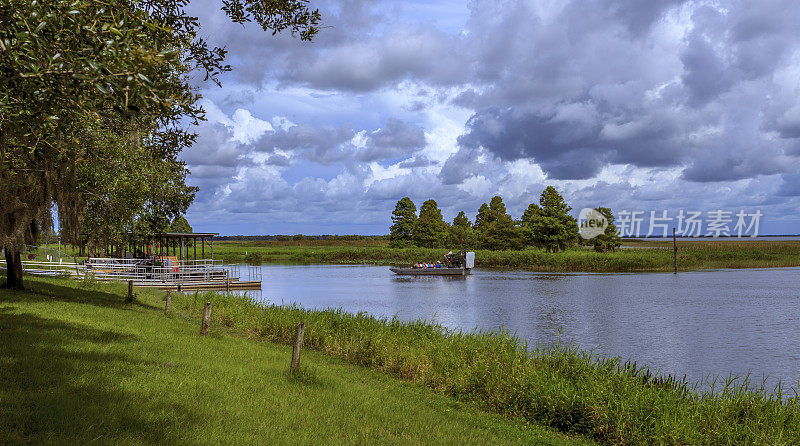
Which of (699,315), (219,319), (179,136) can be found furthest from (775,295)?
(179,136)

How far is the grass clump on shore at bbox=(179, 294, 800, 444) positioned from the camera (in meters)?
10.2

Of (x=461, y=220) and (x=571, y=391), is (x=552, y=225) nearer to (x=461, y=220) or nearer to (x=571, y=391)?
(x=461, y=220)

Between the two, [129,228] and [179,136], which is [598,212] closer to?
[129,228]

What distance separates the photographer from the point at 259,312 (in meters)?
23.0

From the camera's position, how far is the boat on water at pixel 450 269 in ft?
224

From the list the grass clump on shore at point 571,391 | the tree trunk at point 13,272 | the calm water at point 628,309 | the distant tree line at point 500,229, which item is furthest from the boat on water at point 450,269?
the tree trunk at point 13,272

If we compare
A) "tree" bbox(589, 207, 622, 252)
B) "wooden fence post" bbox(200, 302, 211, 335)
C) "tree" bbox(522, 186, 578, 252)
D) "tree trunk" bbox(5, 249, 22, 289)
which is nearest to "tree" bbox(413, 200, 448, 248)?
"tree" bbox(522, 186, 578, 252)

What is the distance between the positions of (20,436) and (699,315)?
115ft

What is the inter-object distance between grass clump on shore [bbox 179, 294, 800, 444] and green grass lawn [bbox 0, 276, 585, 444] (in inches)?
30.1

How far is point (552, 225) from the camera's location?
86.1 meters

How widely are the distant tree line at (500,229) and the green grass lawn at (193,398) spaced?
76700 millimetres

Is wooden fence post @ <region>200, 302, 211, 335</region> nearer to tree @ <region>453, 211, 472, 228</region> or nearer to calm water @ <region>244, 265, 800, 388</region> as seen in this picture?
calm water @ <region>244, 265, 800, 388</region>

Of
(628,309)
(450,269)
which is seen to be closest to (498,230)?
(450,269)

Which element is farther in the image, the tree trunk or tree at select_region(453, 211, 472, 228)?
tree at select_region(453, 211, 472, 228)
